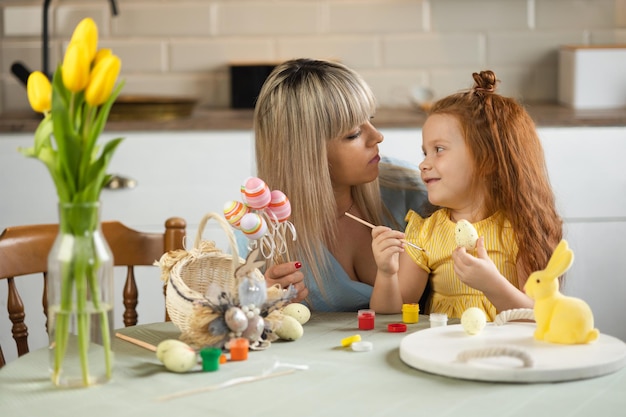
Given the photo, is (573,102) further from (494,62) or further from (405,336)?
(405,336)

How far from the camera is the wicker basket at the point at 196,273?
157cm

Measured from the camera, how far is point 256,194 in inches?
64.1

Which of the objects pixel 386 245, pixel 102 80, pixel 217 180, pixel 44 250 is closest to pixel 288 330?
pixel 386 245

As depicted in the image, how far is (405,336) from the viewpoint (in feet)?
5.38

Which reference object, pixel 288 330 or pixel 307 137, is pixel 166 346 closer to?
pixel 288 330

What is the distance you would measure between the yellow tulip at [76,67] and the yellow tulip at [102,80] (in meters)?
0.01

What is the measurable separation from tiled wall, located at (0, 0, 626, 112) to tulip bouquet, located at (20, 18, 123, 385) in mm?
2270

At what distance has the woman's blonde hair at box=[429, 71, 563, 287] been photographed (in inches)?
79.6

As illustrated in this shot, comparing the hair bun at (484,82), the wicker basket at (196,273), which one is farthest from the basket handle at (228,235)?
the hair bun at (484,82)

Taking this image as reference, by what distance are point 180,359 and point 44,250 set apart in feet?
2.28

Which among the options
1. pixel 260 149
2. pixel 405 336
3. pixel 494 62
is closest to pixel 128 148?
pixel 260 149

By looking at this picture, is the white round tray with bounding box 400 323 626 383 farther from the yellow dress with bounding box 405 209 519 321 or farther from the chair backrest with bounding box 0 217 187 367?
the chair backrest with bounding box 0 217 187 367

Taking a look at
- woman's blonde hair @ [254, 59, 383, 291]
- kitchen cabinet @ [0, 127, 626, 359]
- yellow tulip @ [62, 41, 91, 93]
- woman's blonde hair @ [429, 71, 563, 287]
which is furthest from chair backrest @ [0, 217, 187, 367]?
kitchen cabinet @ [0, 127, 626, 359]

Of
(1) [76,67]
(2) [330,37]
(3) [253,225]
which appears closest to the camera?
(1) [76,67]
